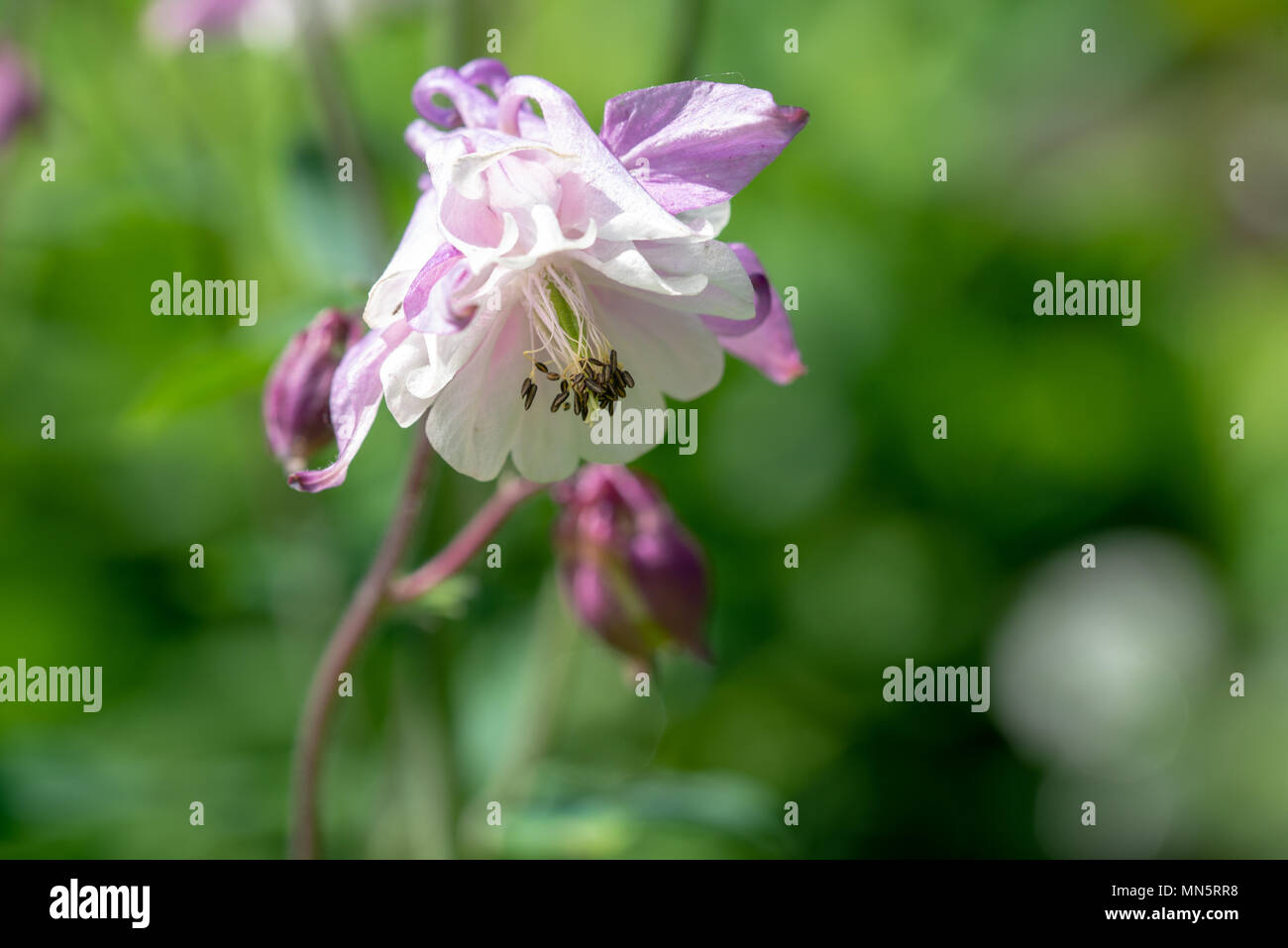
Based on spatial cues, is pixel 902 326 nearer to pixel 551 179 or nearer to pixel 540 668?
pixel 540 668

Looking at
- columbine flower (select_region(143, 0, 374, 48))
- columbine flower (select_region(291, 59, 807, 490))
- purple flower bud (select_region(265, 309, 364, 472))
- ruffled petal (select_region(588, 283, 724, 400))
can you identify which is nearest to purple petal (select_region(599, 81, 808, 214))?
columbine flower (select_region(291, 59, 807, 490))

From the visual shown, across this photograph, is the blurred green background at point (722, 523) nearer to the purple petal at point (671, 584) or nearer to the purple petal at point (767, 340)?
the purple petal at point (671, 584)

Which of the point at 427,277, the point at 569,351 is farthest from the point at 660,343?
the point at 427,277

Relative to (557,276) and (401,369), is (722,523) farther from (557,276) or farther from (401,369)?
(401,369)
